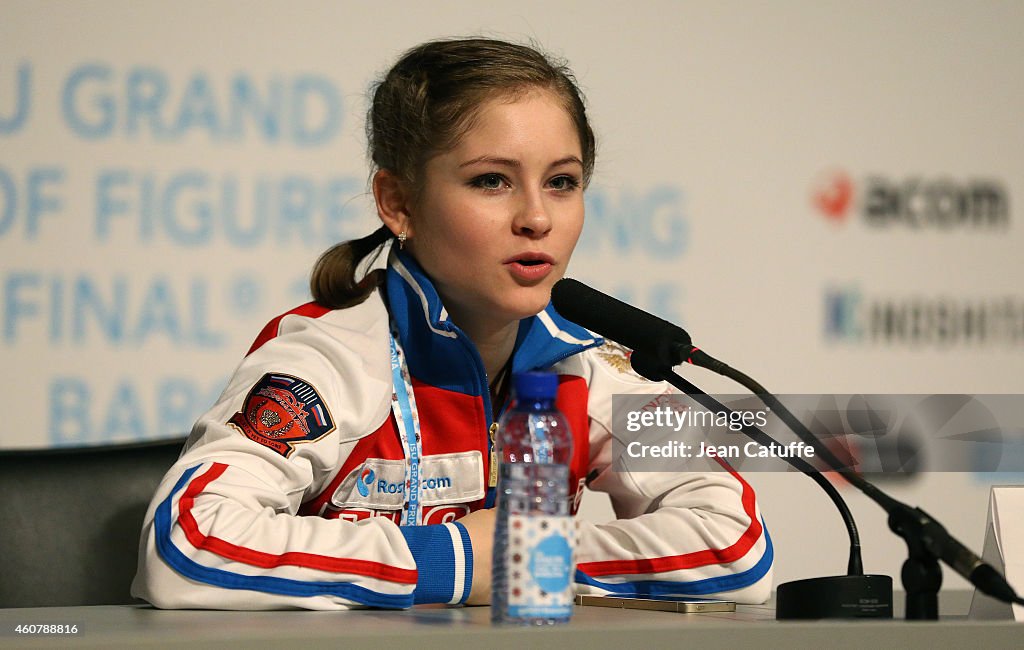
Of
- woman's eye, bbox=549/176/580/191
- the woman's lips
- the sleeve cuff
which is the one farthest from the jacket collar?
the sleeve cuff

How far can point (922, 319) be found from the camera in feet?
8.40

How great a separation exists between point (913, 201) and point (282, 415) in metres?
1.76

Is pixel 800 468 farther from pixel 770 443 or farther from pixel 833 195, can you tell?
pixel 833 195

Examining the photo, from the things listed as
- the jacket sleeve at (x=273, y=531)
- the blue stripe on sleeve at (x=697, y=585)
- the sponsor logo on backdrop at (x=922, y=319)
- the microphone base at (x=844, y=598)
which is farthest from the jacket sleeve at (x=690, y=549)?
the sponsor logo on backdrop at (x=922, y=319)

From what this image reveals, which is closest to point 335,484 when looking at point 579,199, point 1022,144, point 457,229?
point 457,229

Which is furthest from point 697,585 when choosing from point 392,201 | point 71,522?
point 71,522

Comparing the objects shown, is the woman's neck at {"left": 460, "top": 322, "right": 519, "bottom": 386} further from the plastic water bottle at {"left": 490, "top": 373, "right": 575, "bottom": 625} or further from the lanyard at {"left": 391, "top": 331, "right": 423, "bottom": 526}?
the plastic water bottle at {"left": 490, "top": 373, "right": 575, "bottom": 625}

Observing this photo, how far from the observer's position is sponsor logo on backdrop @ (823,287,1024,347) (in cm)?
250

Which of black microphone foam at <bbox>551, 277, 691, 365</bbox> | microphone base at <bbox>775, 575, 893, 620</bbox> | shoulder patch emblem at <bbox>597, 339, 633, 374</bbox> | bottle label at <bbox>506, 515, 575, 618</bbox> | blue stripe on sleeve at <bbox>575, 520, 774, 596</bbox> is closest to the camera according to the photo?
bottle label at <bbox>506, 515, 575, 618</bbox>

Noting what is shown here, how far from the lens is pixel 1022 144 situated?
8.73 ft

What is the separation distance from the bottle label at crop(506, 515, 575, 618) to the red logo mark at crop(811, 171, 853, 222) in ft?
5.99

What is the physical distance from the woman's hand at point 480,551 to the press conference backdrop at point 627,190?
3.45 ft

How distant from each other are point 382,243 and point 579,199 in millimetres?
332

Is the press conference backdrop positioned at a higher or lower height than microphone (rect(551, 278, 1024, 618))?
higher
